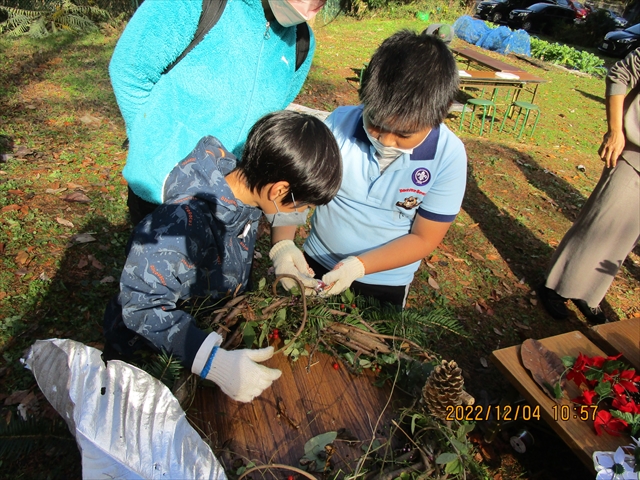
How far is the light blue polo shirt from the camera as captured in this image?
1.92 metres

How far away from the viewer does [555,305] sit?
13.6 feet

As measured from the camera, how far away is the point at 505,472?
2.70 metres

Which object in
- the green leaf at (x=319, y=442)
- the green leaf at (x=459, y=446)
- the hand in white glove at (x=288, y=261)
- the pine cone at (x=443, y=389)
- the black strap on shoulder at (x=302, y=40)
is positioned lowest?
the hand in white glove at (x=288, y=261)

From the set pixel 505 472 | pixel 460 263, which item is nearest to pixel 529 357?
pixel 505 472

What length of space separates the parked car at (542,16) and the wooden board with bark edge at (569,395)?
2442 cm

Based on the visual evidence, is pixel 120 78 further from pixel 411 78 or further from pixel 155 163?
pixel 411 78

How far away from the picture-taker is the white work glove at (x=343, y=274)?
75.5 inches

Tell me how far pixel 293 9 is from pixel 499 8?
26231mm

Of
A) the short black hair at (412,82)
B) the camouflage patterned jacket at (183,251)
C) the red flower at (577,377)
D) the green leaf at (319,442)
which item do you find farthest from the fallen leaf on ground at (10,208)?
the red flower at (577,377)

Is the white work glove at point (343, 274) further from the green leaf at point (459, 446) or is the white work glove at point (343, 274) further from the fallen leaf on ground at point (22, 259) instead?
the fallen leaf on ground at point (22, 259)

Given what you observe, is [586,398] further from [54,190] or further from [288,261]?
[54,190]

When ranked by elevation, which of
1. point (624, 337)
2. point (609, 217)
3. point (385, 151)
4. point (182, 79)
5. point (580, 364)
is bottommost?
point (624, 337)

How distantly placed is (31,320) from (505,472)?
337 centimetres

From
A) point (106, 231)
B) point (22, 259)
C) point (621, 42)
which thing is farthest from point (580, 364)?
point (621, 42)
